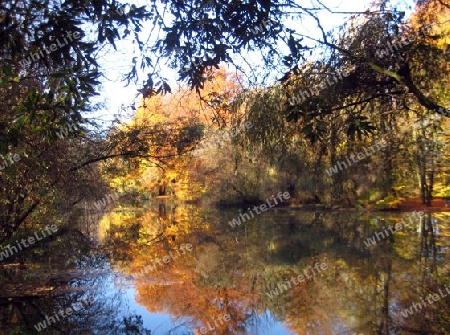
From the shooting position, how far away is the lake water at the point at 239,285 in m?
6.21

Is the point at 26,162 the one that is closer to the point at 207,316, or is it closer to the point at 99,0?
the point at 99,0

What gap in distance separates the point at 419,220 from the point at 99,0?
17.0 m

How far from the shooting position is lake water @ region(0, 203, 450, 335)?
6.21 meters

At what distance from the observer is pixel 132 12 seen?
108 inches

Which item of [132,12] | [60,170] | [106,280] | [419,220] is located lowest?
[419,220]

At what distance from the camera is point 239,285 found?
8453 mm

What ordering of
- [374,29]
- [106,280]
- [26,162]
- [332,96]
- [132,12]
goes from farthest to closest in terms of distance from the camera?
[106,280] < [26,162] < [374,29] < [332,96] < [132,12]

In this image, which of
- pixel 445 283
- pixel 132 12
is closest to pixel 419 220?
pixel 445 283

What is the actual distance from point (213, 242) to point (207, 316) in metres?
7.18

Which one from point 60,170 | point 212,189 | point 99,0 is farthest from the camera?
point 212,189

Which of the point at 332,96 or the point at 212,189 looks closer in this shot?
the point at 332,96

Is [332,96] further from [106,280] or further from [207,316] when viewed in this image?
[106,280]

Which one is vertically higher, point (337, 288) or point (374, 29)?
point (374, 29)

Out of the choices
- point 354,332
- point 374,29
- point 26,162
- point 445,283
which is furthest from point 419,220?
point 26,162
